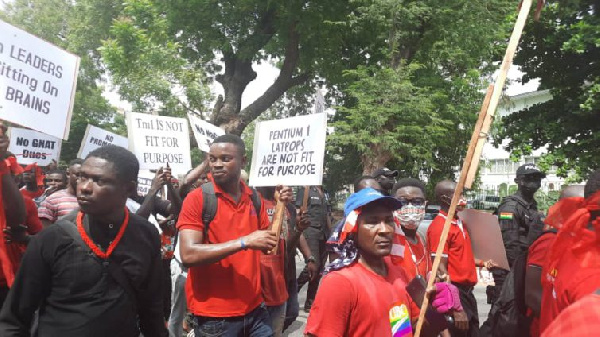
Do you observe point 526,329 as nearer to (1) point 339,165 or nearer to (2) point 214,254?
(2) point 214,254

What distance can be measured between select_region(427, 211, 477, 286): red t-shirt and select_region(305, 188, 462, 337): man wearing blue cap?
2.46 meters

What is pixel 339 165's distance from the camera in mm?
23844

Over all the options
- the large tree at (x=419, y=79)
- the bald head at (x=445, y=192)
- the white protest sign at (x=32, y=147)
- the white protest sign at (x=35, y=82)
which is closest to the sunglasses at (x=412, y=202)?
the bald head at (x=445, y=192)

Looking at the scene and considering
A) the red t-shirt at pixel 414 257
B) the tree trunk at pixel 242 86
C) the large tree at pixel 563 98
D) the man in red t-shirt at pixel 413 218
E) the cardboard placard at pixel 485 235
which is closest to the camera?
the red t-shirt at pixel 414 257

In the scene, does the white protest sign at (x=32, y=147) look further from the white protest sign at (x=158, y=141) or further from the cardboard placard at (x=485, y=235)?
the cardboard placard at (x=485, y=235)

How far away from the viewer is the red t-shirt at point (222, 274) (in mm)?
3664

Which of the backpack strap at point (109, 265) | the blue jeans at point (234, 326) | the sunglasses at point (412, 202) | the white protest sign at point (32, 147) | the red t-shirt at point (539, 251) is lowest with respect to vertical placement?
the blue jeans at point (234, 326)

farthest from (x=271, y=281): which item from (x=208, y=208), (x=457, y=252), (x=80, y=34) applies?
(x=80, y=34)

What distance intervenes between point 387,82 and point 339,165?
25.4ft

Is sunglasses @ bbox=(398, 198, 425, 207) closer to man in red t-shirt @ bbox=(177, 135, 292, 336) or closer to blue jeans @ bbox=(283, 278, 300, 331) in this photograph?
man in red t-shirt @ bbox=(177, 135, 292, 336)

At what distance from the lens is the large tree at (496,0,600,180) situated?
14.2m

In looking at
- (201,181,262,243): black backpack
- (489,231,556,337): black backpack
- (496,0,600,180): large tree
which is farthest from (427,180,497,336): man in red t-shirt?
(496,0,600,180): large tree

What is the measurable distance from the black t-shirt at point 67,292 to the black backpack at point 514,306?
2222mm

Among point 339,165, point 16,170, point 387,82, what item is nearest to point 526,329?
point 16,170
